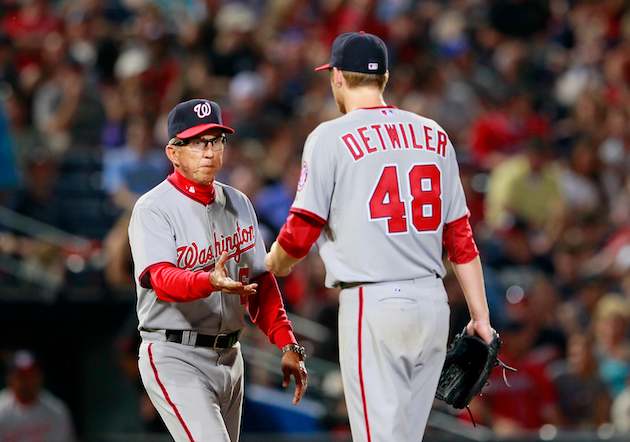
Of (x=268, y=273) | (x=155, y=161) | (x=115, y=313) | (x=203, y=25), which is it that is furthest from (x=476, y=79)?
(x=268, y=273)

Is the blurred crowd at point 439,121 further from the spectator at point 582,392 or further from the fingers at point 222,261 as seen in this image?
the fingers at point 222,261

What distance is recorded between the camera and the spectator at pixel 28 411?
891 cm

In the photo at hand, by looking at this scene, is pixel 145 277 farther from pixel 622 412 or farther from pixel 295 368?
pixel 622 412

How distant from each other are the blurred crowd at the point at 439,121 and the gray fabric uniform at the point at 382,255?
4.10m

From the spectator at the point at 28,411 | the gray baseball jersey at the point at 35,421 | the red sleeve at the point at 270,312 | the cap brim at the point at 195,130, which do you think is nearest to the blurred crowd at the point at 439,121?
the spectator at the point at 28,411

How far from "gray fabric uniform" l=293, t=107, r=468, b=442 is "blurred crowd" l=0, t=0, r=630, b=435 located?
13.4ft

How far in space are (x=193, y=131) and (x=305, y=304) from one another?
4.80m

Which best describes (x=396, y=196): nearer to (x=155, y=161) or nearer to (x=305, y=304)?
(x=305, y=304)

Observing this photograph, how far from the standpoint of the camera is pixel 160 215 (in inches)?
187

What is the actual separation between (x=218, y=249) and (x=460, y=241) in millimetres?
909

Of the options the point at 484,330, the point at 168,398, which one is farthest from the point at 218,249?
the point at 484,330

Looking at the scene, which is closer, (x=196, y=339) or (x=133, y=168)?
(x=196, y=339)

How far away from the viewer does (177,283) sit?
14.7 feet

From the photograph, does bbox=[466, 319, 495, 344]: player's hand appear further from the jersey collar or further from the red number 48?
the jersey collar
